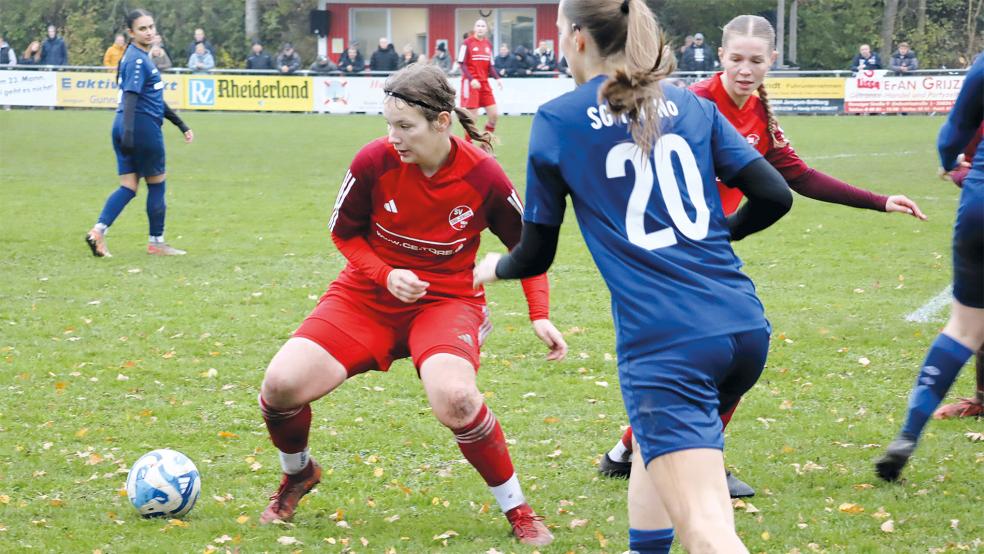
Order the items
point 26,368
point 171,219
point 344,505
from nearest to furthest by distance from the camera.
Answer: point 344,505 < point 26,368 < point 171,219

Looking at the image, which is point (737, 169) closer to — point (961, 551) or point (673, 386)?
point (673, 386)

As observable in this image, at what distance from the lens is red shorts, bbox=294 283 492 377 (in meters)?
4.39

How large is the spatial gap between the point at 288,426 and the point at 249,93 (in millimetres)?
28079

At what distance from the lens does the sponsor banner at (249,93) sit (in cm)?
3106

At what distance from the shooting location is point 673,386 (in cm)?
291

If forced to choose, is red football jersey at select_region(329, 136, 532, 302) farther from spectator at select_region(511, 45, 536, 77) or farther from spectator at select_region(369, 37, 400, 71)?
spectator at select_region(369, 37, 400, 71)

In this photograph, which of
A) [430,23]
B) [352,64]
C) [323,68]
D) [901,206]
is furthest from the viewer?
[430,23]

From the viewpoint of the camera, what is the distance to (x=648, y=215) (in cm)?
297

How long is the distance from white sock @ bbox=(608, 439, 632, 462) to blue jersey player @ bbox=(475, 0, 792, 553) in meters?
2.02

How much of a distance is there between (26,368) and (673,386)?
5.19 meters

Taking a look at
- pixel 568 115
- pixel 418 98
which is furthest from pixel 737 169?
pixel 418 98

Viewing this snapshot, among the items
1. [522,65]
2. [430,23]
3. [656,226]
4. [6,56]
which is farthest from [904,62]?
[656,226]

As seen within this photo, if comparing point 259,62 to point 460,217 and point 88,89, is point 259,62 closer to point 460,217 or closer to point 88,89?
point 88,89

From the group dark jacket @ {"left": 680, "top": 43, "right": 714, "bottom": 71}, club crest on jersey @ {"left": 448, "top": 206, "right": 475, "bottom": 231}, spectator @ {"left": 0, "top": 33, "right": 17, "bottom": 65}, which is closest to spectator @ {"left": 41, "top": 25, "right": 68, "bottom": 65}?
spectator @ {"left": 0, "top": 33, "right": 17, "bottom": 65}
